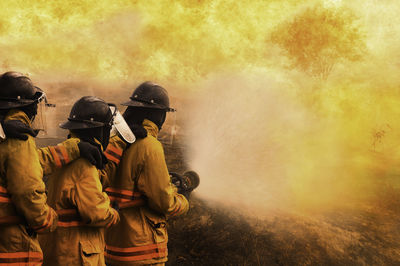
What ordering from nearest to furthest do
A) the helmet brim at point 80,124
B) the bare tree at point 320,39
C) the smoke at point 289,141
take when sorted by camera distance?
the helmet brim at point 80,124 < the smoke at point 289,141 < the bare tree at point 320,39

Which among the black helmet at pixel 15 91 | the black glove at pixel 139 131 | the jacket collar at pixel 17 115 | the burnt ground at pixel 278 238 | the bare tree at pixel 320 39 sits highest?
the bare tree at pixel 320 39

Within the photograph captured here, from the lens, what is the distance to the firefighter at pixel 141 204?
10.4ft

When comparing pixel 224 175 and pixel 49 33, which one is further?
pixel 49 33

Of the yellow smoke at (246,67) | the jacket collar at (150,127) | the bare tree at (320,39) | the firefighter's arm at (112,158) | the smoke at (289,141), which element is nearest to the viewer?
the firefighter's arm at (112,158)

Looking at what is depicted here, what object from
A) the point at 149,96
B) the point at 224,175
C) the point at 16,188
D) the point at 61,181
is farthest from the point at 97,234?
the point at 224,175

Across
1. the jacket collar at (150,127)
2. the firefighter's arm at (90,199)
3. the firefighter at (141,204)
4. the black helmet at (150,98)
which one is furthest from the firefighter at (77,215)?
the black helmet at (150,98)

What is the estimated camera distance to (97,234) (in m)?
2.97

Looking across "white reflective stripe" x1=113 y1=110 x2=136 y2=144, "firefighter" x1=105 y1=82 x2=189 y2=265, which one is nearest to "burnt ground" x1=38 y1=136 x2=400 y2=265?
"firefighter" x1=105 y1=82 x2=189 y2=265

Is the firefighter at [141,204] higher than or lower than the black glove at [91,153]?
lower

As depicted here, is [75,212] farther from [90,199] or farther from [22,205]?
[22,205]

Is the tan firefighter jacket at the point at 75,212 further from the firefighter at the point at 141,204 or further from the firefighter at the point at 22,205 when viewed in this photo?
the firefighter at the point at 141,204

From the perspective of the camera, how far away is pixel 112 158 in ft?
11.1

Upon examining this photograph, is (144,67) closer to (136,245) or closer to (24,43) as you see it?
(24,43)

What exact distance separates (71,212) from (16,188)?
52 cm
